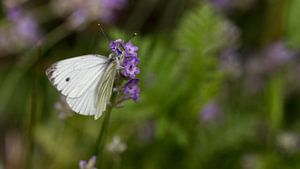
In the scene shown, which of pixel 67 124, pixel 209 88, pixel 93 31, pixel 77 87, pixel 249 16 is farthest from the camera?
pixel 249 16

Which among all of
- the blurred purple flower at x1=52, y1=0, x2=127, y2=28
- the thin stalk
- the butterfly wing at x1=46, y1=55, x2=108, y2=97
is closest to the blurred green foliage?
the thin stalk

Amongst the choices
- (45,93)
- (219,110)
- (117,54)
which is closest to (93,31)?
(45,93)

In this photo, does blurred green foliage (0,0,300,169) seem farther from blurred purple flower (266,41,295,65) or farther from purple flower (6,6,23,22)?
purple flower (6,6,23,22)

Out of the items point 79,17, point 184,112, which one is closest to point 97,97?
point 184,112

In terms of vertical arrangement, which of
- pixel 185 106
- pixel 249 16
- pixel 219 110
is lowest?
pixel 185 106

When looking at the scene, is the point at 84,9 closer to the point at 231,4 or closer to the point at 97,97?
the point at 231,4

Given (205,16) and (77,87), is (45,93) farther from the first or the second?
(77,87)
